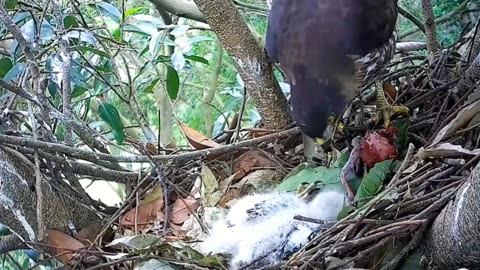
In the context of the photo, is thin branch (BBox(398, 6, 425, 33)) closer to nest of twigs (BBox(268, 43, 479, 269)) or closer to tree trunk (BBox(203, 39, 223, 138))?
tree trunk (BBox(203, 39, 223, 138))

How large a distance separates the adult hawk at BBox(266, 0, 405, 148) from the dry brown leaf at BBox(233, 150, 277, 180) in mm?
143

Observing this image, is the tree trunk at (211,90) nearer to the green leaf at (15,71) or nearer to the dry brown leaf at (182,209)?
the dry brown leaf at (182,209)

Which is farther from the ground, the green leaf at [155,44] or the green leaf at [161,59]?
the green leaf at [155,44]

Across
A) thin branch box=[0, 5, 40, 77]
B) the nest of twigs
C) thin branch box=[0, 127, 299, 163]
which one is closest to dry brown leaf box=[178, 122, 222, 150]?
thin branch box=[0, 127, 299, 163]

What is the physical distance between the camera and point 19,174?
1.15 metres

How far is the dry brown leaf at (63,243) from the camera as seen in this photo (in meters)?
1.17

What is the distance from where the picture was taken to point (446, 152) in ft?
3.29

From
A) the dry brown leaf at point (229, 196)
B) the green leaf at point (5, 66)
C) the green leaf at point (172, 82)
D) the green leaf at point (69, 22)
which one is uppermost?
the green leaf at point (69, 22)

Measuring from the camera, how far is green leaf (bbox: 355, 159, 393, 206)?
3.63 feet

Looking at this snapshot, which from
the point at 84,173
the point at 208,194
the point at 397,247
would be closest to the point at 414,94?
the point at 208,194

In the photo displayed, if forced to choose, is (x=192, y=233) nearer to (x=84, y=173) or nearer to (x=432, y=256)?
(x=84, y=173)

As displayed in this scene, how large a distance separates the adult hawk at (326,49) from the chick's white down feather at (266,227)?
0.21 metres

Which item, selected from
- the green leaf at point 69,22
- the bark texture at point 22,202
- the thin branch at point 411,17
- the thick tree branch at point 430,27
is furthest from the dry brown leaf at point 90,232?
the thin branch at point 411,17

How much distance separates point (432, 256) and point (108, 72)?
97cm
